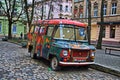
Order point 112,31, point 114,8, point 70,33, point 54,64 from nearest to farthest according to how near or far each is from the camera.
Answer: point 54,64 → point 70,33 → point 114,8 → point 112,31

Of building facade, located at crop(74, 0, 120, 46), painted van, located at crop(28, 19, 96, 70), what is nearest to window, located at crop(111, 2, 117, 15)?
building facade, located at crop(74, 0, 120, 46)

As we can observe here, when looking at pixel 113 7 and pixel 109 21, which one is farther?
pixel 109 21

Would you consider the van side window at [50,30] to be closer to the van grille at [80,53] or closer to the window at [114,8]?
the van grille at [80,53]

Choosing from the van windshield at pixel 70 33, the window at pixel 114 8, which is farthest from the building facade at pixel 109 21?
A: the van windshield at pixel 70 33

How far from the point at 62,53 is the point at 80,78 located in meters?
1.43

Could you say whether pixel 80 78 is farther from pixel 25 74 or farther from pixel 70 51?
pixel 25 74

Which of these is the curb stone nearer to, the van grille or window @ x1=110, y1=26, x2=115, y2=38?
the van grille

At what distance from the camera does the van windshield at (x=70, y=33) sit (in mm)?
10258

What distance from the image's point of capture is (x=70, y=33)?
34.3 ft

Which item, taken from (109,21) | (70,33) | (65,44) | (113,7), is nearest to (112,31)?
(109,21)

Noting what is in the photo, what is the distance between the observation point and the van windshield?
33.7ft

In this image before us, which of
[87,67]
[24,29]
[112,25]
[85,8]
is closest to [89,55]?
[87,67]

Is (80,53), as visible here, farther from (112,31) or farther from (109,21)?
(109,21)

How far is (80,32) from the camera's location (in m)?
10.8
